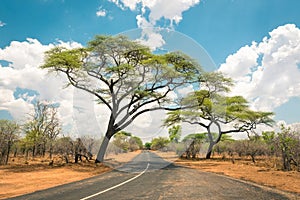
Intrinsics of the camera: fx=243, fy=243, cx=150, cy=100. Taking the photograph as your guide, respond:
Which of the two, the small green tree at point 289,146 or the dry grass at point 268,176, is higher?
the small green tree at point 289,146

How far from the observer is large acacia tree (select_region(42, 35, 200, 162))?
22125 mm

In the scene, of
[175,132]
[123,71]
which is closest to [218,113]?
[123,71]

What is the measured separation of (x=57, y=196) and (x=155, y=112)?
803 inches

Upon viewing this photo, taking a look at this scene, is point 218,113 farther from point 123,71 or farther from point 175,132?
point 175,132

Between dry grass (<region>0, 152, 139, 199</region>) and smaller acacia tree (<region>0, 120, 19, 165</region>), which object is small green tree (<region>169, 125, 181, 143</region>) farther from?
dry grass (<region>0, 152, 139, 199</region>)

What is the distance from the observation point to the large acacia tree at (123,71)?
72.6ft

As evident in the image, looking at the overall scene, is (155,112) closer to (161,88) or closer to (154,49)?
(161,88)

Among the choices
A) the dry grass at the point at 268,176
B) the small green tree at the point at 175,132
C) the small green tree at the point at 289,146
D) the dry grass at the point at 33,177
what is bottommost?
the dry grass at the point at 33,177

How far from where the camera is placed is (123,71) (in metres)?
23.0

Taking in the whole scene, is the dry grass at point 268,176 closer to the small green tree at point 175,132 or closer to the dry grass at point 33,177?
the dry grass at point 33,177

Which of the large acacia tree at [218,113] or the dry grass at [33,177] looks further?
the large acacia tree at [218,113]

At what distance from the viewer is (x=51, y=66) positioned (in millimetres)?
21328

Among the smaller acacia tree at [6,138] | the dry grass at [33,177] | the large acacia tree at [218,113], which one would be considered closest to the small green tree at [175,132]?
the large acacia tree at [218,113]

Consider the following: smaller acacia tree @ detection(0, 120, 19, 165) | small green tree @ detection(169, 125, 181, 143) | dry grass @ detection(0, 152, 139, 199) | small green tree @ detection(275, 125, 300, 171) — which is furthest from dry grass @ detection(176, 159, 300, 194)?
small green tree @ detection(169, 125, 181, 143)
